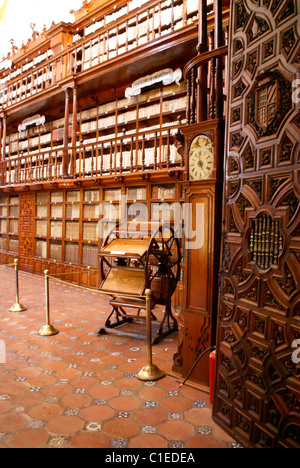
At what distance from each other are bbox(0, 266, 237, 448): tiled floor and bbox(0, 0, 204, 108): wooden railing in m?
4.94

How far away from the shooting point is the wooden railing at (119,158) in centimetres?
530

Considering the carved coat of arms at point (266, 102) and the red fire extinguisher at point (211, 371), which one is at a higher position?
the carved coat of arms at point (266, 102)

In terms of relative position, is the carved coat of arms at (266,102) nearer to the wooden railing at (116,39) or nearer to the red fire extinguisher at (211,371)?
the red fire extinguisher at (211,371)

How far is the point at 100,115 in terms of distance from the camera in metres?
7.37

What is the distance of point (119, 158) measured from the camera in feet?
21.2

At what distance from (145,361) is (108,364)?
364mm

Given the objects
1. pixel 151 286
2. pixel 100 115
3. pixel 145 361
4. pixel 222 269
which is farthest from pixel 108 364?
pixel 100 115

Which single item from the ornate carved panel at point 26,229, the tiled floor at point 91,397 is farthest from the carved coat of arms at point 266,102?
the ornate carved panel at point 26,229

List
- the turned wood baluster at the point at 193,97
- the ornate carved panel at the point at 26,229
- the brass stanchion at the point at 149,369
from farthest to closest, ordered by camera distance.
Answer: the ornate carved panel at the point at 26,229, the turned wood baluster at the point at 193,97, the brass stanchion at the point at 149,369

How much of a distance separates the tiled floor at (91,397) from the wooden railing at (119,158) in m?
2.90

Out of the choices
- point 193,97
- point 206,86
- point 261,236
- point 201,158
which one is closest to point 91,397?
point 261,236

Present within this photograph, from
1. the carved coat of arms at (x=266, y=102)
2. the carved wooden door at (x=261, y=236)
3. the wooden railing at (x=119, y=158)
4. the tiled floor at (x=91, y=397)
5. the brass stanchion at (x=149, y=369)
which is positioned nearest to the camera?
the carved wooden door at (x=261, y=236)

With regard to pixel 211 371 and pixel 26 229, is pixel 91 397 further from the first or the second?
pixel 26 229

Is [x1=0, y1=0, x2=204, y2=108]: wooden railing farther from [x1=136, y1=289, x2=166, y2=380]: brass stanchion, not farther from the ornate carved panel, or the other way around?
[x1=136, y1=289, x2=166, y2=380]: brass stanchion
